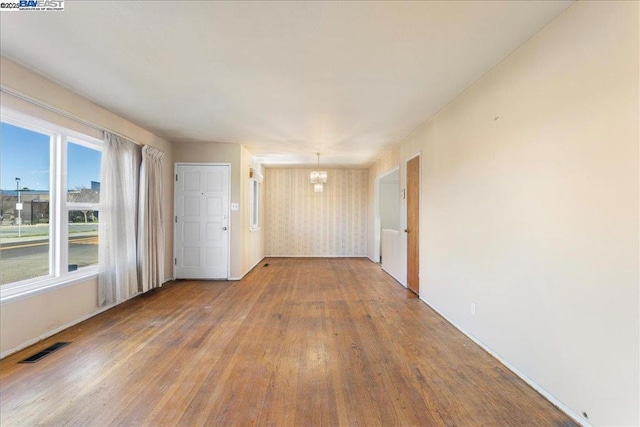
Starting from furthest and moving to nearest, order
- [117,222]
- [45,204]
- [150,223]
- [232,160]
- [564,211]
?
[232,160] → [150,223] → [117,222] → [45,204] → [564,211]

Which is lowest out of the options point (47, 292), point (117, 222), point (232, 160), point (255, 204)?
point (47, 292)

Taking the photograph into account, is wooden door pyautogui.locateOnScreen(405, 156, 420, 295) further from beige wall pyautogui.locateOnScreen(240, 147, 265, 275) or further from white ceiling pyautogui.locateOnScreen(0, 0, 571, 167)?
beige wall pyautogui.locateOnScreen(240, 147, 265, 275)

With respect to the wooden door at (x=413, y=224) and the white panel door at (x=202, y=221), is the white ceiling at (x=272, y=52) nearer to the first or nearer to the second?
the wooden door at (x=413, y=224)

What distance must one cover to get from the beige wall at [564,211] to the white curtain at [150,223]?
4.46m

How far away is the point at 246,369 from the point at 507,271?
2329 mm

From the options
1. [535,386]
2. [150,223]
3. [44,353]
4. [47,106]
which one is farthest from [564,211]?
[150,223]

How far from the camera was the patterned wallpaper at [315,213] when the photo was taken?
26.9ft

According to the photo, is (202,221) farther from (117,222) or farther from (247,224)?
(117,222)

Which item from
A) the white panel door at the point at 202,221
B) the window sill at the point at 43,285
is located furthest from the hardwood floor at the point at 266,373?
the white panel door at the point at 202,221

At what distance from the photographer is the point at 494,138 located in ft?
8.22

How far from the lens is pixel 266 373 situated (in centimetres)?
223

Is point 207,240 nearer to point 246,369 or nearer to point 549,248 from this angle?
Result: point 246,369

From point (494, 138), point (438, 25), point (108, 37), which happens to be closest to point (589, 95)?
point (494, 138)

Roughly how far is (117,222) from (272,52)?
3.15 metres
